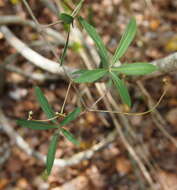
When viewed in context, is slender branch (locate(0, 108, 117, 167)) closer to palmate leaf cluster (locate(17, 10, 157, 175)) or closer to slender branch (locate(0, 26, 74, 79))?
slender branch (locate(0, 26, 74, 79))

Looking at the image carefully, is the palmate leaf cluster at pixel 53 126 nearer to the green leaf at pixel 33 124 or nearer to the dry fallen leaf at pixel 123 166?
the green leaf at pixel 33 124

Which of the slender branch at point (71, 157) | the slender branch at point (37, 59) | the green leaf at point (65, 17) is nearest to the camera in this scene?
the green leaf at point (65, 17)

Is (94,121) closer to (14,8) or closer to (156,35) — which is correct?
(156,35)

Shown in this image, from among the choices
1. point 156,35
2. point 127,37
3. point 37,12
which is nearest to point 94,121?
point 156,35

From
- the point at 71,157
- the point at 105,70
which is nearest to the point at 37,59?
the point at 71,157

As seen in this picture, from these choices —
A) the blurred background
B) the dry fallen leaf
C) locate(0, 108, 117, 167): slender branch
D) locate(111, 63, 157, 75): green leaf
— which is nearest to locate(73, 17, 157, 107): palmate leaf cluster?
locate(111, 63, 157, 75): green leaf

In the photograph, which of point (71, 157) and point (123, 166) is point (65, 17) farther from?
point (123, 166)

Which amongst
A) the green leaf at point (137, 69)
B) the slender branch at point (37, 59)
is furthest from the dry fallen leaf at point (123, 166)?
the green leaf at point (137, 69)

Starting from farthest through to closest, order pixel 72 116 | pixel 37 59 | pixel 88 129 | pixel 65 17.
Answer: pixel 88 129, pixel 37 59, pixel 72 116, pixel 65 17
